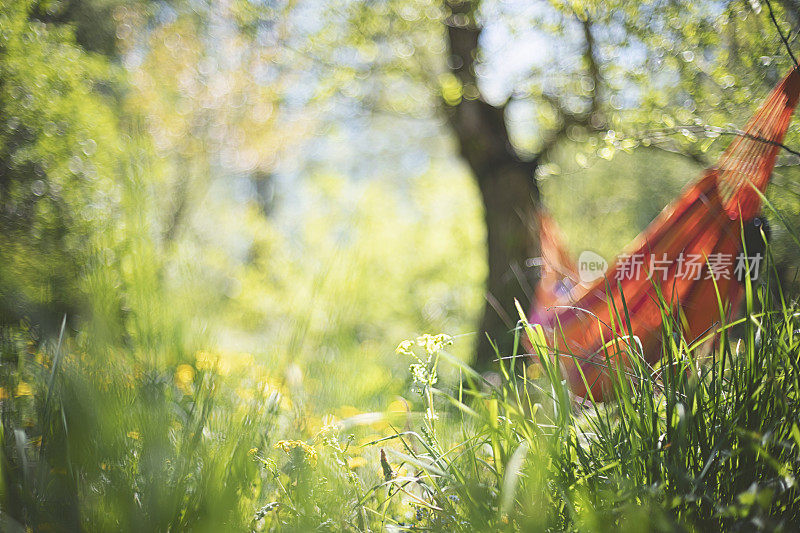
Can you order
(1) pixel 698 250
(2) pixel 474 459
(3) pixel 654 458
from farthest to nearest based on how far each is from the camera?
(1) pixel 698 250
(2) pixel 474 459
(3) pixel 654 458

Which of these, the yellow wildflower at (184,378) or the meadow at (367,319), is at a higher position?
the meadow at (367,319)

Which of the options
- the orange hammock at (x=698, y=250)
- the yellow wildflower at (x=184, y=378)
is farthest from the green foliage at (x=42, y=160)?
the orange hammock at (x=698, y=250)

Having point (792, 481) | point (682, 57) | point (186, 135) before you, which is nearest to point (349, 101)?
point (682, 57)

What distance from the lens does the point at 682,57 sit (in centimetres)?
246

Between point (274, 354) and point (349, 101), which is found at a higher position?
point (349, 101)

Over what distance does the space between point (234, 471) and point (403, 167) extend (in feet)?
23.4

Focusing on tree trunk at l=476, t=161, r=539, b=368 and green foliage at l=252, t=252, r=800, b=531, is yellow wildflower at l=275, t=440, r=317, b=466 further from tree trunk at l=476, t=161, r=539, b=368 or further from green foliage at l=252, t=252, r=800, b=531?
tree trunk at l=476, t=161, r=539, b=368

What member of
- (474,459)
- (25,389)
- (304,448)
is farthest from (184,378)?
(474,459)

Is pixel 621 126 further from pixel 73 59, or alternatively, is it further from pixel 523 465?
pixel 73 59

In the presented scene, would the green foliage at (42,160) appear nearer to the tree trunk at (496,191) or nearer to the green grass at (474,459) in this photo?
the green grass at (474,459)

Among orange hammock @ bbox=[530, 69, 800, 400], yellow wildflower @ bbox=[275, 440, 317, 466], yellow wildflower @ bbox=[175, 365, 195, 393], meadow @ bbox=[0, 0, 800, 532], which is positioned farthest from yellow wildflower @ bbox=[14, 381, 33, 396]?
orange hammock @ bbox=[530, 69, 800, 400]

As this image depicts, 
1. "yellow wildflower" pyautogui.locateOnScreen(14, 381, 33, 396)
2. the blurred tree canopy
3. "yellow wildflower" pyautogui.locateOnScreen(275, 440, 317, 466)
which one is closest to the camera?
"yellow wildflower" pyautogui.locateOnScreen(275, 440, 317, 466)

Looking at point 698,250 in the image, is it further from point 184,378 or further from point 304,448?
point 184,378

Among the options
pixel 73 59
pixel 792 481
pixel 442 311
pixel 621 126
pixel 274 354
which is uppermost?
pixel 73 59
